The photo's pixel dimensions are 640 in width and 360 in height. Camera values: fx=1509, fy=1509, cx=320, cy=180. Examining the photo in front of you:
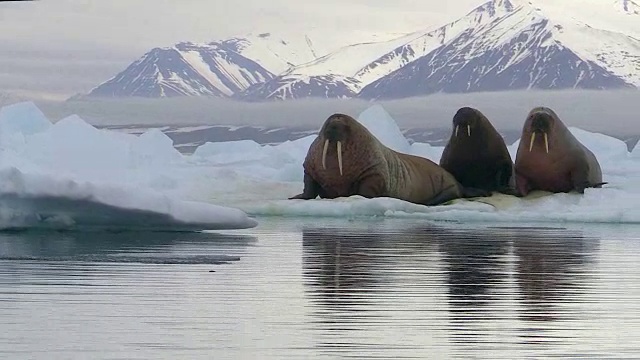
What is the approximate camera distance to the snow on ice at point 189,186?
10023mm

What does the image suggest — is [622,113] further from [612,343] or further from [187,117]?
[612,343]

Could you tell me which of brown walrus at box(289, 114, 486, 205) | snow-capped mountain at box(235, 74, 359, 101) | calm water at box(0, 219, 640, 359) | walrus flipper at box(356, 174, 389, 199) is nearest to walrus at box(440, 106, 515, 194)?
brown walrus at box(289, 114, 486, 205)

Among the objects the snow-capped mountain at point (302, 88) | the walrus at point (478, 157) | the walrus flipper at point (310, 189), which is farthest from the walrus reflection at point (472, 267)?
the snow-capped mountain at point (302, 88)

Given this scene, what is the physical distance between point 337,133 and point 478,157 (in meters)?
2.51

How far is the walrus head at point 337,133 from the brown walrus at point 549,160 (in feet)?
8.52

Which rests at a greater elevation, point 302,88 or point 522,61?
point 522,61

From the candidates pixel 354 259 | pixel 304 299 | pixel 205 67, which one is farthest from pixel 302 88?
pixel 304 299

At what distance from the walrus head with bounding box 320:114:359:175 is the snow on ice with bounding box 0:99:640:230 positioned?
1.75ft

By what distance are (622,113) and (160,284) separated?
25.9 meters

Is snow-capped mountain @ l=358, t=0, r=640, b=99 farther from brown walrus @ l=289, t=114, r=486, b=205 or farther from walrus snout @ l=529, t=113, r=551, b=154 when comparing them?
brown walrus @ l=289, t=114, r=486, b=205

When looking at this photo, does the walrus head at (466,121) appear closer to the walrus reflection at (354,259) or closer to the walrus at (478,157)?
the walrus at (478,157)

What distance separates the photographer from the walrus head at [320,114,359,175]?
15.9 meters

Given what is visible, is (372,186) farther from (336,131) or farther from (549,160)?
(549,160)

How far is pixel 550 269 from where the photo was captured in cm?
802
